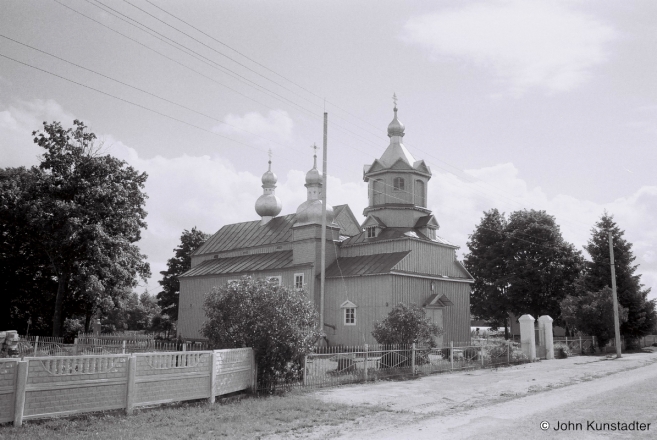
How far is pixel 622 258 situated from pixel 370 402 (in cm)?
3381

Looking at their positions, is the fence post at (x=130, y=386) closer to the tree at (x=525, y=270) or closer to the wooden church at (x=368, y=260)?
the wooden church at (x=368, y=260)

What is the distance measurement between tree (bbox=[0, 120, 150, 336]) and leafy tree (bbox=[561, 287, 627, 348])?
28804 millimetres

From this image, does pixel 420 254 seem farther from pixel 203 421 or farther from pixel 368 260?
pixel 203 421

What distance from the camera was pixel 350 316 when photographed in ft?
102

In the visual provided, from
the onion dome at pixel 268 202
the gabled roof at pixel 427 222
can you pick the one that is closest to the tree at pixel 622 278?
the gabled roof at pixel 427 222

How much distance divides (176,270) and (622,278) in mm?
38325

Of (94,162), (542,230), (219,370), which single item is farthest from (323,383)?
(542,230)

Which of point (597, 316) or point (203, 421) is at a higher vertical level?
point (597, 316)

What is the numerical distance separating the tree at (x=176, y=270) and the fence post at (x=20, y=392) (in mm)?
42945

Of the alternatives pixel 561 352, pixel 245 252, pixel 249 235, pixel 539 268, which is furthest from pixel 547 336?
pixel 249 235

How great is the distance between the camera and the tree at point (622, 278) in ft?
127

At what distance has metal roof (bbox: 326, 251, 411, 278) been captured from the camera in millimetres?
30484

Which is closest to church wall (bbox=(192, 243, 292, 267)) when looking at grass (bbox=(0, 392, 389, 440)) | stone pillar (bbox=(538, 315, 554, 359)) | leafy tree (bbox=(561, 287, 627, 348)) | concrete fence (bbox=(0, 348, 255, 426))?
stone pillar (bbox=(538, 315, 554, 359))

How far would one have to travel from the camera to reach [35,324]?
41.9 metres
